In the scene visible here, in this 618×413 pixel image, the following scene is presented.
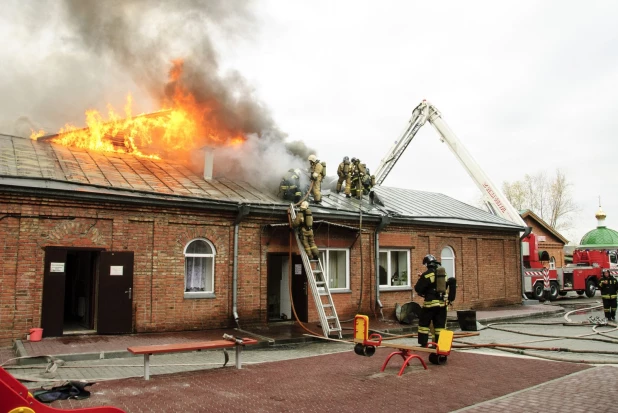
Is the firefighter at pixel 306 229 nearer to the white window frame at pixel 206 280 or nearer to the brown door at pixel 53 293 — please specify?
the white window frame at pixel 206 280

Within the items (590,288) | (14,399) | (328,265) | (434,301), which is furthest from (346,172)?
(590,288)

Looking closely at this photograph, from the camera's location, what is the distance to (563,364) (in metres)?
8.60

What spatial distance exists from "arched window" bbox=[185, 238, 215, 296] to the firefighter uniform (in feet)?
13.7

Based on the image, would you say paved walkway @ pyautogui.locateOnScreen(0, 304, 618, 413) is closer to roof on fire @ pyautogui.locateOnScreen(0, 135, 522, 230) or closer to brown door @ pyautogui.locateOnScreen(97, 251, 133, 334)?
brown door @ pyautogui.locateOnScreen(97, 251, 133, 334)

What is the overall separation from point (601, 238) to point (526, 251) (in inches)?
955

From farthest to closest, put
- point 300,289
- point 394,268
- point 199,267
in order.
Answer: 1. point 394,268
2. point 300,289
3. point 199,267

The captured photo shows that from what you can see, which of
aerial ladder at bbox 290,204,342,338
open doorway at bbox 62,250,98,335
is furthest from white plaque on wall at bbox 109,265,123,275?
aerial ladder at bbox 290,204,342,338

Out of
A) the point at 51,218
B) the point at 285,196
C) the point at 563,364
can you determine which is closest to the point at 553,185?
the point at 285,196

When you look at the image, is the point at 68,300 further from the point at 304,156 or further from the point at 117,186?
the point at 304,156

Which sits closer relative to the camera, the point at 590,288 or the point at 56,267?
the point at 56,267

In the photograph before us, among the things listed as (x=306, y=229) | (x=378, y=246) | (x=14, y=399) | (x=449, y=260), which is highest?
(x=306, y=229)

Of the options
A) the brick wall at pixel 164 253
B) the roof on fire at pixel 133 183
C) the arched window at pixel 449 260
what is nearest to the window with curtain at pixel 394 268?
the brick wall at pixel 164 253

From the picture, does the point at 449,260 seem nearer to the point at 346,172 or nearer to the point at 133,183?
the point at 346,172

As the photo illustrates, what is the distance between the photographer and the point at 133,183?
12.7m
